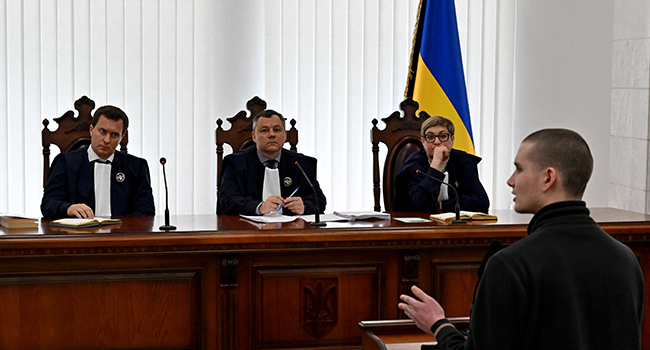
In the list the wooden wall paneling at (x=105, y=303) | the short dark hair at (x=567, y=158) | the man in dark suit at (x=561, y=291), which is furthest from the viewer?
the wooden wall paneling at (x=105, y=303)

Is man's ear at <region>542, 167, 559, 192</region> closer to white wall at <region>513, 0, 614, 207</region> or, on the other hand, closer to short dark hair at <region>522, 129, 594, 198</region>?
short dark hair at <region>522, 129, 594, 198</region>

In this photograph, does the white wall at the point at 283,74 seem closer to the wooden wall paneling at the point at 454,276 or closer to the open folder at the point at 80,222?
the open folder at the point at 80,222

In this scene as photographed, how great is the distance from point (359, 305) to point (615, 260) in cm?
162

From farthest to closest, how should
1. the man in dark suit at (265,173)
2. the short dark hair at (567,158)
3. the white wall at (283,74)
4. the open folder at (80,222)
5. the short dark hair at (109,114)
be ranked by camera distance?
the white wall at (283,74)
the man in dark suit at (265,173)
the short dark hair at (109,114)
the open folder at (80,222)
the short dark hair at (567,158)

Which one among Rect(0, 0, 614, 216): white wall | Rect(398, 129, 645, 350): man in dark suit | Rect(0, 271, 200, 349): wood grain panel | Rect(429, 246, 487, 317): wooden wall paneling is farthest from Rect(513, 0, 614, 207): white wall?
Rect(398, 129, 645, 350): man in dark suit

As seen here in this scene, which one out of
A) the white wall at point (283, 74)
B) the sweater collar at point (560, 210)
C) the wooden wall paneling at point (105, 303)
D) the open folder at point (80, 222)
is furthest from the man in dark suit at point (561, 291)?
the white wall at point (283, 74)

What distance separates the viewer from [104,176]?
357 cm

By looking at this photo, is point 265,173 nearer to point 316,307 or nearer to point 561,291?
point 316,307

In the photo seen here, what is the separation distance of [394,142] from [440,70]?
1018 millimetres

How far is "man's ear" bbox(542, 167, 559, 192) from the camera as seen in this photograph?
1504 millimetres

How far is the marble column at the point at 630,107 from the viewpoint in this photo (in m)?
4.36

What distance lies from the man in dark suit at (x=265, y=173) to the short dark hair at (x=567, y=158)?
7.04 ft

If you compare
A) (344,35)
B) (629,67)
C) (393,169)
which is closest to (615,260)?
(393,169)

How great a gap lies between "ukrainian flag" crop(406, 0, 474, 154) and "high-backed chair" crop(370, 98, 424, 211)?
0.71 meters
